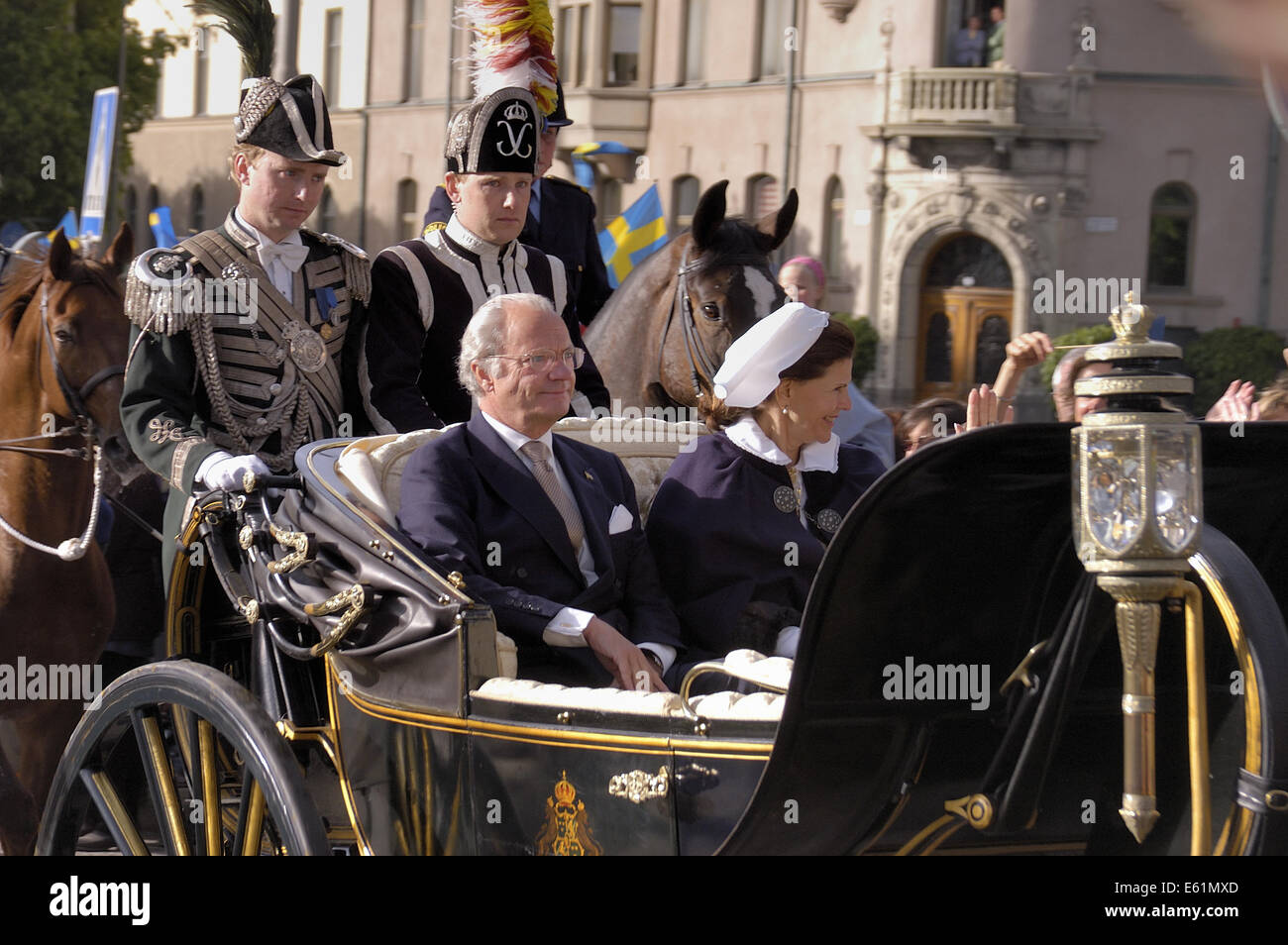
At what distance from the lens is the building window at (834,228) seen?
27.5m

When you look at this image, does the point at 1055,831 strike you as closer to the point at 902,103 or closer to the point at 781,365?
the point at 781,365

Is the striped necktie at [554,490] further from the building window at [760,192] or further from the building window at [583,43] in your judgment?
the building window at [583,43]

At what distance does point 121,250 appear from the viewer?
598cm

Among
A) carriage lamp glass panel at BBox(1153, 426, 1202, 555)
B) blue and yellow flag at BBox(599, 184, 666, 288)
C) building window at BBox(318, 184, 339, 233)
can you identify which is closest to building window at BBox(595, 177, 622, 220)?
building window at BBox(318, 184, 339, 233)

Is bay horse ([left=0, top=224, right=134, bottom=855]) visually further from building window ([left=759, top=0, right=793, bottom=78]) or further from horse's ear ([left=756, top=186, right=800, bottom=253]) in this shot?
building window ([left=759, top=0, right=793, bottom=78])

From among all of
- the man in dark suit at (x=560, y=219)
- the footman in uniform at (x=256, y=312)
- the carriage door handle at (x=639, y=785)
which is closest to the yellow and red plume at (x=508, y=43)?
the man in dark suit at (x=560, y=219)

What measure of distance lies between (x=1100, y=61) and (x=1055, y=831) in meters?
24.2

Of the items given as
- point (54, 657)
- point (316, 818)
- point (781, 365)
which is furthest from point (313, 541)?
point (54, 657)

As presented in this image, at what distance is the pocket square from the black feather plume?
1.75 meters

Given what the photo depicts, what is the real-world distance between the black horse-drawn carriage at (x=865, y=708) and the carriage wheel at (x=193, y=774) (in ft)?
0.04

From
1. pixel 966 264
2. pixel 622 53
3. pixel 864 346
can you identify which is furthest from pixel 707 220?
pixel 622 53
